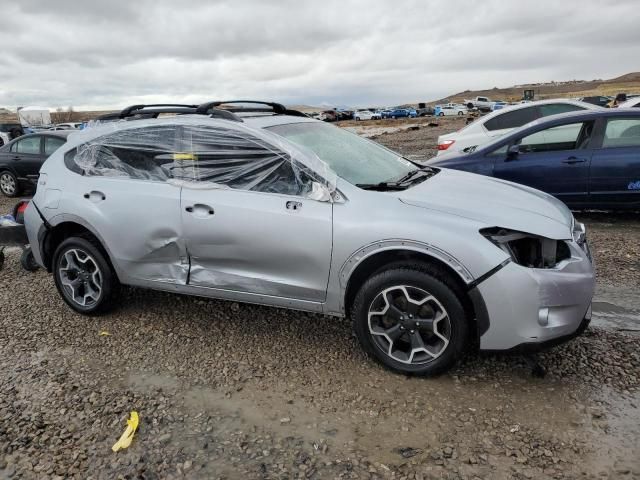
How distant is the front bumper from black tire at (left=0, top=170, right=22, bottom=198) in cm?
1140

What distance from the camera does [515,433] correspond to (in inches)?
108

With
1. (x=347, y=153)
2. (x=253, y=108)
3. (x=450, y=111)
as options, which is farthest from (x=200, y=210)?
(x=450, y=111)

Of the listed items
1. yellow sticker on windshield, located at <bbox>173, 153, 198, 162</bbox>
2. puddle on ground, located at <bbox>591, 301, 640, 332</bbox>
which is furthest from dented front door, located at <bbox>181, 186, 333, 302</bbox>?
puddle on ground, located at <bbox>591, 301, 640, 332</bbox>

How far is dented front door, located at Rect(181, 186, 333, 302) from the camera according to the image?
335 cm

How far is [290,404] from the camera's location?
3.10m

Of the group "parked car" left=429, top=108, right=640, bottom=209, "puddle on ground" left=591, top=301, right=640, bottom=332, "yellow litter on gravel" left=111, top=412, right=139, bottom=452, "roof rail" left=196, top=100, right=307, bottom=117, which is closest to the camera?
"yellow litter on gravel" left=111, top=412, right=139, bottom=452

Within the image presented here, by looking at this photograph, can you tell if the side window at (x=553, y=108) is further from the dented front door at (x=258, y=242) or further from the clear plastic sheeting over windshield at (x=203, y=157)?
the dented front door at (x=258, y=242)

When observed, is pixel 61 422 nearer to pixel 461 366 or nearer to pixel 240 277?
pixel 240 277

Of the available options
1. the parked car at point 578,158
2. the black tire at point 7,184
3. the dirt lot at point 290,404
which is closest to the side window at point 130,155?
the dirt lot at point 290,404

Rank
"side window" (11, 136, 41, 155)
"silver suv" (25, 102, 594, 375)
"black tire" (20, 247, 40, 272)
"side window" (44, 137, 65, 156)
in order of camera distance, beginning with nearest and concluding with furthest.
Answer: "silver suv" (25, 102, 594, 375), "black tire" (20, 247, 40, 272), "side window" (44, 137, 65, 156), "side window" (11, 136, 41, 155)

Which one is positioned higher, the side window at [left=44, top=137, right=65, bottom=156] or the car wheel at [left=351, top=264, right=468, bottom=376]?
the side window at [left=44, top=137, right=65, bottom=156]

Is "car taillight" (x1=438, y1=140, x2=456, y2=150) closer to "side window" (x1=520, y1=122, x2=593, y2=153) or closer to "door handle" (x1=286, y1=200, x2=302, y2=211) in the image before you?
"side window" (x1=520, y1=122, x2=593, y2=153)

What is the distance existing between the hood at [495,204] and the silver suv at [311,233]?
0.05ft

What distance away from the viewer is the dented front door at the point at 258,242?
11.0 feet
